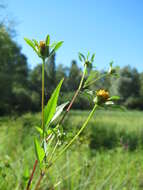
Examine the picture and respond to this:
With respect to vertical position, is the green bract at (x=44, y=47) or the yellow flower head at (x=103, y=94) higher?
the green bract at (x=44, y=47)

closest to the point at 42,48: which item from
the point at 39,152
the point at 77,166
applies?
the point at 39,152

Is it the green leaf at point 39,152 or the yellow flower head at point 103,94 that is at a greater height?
the yellow flower head at point 103,94

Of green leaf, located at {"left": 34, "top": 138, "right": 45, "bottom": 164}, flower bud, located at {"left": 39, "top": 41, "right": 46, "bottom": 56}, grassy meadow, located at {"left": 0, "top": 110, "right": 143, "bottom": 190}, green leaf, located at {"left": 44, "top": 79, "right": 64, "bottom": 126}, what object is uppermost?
flower bud, located at {"left": 39, "top": 41, "right": 46, "bottom": 56}

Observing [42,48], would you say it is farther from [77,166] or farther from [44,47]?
[77,166]

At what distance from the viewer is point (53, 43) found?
246mm

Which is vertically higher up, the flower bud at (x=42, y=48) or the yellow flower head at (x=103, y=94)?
the flower bud at (x=42, y=48)

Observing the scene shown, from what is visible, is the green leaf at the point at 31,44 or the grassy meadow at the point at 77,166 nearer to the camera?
the green leaf at the point at 31,44

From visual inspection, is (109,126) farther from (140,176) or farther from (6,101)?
(140,176)

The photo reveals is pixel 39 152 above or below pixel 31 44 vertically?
below

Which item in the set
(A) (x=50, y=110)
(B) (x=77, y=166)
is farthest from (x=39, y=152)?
(B) (x=77, y=166)

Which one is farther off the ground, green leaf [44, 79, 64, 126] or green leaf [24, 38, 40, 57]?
green leaf [24, 38, 40, 57]

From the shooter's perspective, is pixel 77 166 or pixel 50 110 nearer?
pixel 50 110

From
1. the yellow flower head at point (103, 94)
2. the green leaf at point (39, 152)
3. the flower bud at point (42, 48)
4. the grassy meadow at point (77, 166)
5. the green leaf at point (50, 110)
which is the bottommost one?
the grassy meadow at point (77, 166)

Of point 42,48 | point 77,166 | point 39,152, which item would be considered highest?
point 42,48
